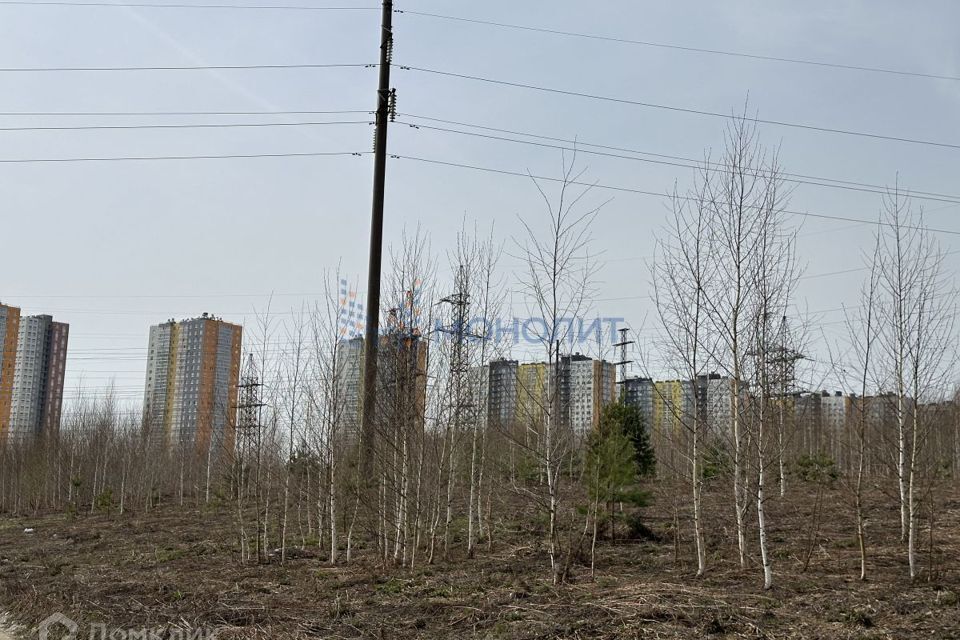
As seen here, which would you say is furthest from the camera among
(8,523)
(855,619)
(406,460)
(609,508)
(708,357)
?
(8,523)

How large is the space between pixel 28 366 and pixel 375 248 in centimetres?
3836

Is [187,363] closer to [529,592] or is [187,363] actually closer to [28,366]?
[28,366]

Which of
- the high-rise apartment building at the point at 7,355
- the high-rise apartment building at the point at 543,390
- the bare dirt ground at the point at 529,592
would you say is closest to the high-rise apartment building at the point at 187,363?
the high-rise apartment building at the point at 7,355

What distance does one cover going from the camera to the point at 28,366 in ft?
142

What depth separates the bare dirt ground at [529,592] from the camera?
263 inches

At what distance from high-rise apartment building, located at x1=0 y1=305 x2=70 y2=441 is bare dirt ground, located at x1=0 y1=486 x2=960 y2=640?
1289 inches

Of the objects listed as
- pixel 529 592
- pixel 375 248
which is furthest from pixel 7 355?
pixel 529 592

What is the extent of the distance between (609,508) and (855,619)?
7.60 metres

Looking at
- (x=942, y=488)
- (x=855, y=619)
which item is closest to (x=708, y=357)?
(x=855, y=619)

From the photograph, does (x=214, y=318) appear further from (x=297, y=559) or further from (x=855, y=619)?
(x=855, y=619)

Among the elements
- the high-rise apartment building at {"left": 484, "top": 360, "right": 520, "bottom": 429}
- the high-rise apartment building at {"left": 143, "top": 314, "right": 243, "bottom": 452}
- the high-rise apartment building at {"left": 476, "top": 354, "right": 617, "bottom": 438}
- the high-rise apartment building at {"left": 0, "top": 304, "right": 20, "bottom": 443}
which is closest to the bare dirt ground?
the high-rise apartment building at {"left": 476, "top": 354, "right": 617, "bottom": 438}

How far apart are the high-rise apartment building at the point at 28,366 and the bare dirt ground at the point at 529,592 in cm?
3273

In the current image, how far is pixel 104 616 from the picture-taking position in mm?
8141

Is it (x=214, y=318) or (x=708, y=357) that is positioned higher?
(x=214, y=318)
